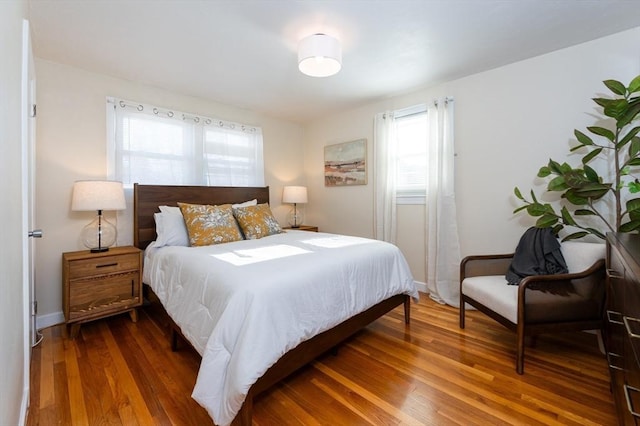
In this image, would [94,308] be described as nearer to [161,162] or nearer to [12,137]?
[161,162]

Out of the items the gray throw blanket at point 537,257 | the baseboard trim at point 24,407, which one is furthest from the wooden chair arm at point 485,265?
the baseboard trim at point 24,407

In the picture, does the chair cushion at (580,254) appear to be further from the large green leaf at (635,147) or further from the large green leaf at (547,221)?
the large green leaf at (635,147)

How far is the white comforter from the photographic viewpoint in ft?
4.33

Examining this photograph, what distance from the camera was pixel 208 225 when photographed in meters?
2.72

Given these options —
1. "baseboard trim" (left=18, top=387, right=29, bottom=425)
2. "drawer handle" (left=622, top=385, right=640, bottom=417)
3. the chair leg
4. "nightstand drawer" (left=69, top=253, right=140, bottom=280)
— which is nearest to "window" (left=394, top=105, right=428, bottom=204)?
the chair leg

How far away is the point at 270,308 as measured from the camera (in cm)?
142

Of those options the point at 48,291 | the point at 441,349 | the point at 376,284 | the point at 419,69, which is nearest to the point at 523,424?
the point at 441,349

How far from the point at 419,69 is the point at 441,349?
99.9 inches

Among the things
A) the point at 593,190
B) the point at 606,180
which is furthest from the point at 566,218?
the point at 606,180

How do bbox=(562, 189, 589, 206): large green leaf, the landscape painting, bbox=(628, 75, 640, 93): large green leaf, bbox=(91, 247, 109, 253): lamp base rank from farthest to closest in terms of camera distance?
the landscape painting → bbox=(91, 247, 109, 253): lamp base → bbox=(562, 189, 589, 206): large green leaf → bbox=(628, 75, 640, 93): large green leaf

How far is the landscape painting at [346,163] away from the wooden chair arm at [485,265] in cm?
173

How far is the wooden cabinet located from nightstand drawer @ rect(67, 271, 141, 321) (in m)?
3.19

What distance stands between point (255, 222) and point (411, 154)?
2.01 meters

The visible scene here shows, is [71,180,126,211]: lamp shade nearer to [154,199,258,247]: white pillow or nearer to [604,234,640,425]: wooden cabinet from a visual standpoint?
[154,199,258,247]: white pillow
